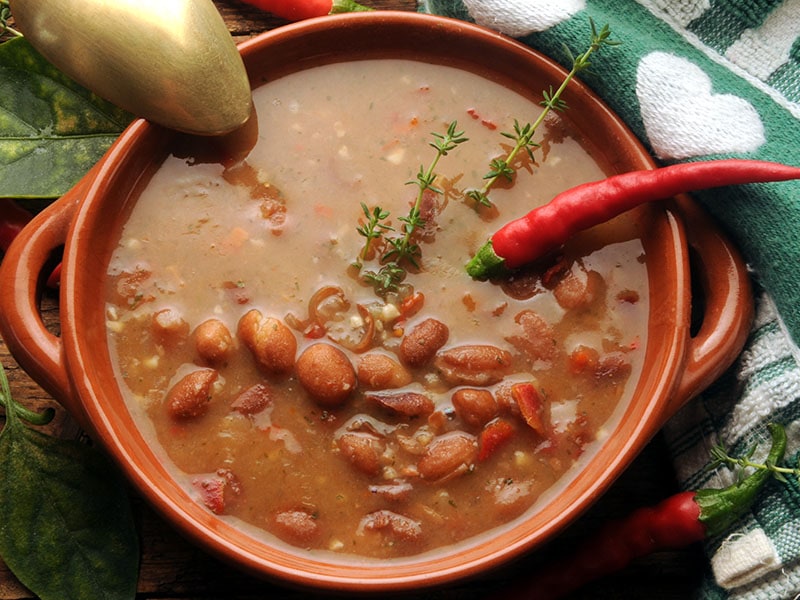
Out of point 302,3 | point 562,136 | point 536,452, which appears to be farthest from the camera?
point 302,3

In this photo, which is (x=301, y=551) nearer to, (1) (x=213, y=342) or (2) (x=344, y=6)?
(1) (x=213, y=342)

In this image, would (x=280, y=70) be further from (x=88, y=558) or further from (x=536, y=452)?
(x=88, y=558)

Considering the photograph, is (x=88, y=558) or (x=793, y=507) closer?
(x=793, y=507)

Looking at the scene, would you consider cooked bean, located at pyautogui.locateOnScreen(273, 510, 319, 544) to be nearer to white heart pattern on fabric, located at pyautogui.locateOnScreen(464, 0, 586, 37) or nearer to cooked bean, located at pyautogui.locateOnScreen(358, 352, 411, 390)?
cooked bean, located at pyautogui.locateOnScreen(358, 352, 411, 390)

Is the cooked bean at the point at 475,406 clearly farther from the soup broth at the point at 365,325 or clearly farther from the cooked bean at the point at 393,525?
the cooked bean at the point at 393,525

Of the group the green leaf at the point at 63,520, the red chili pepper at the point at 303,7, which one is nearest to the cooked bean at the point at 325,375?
the green leaf at the point at 63,520

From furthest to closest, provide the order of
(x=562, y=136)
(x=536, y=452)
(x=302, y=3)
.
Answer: (x=302, y=3), (x=562, y=136), (x=536, y=452)

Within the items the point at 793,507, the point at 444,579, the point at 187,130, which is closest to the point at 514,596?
the point at 444,579
